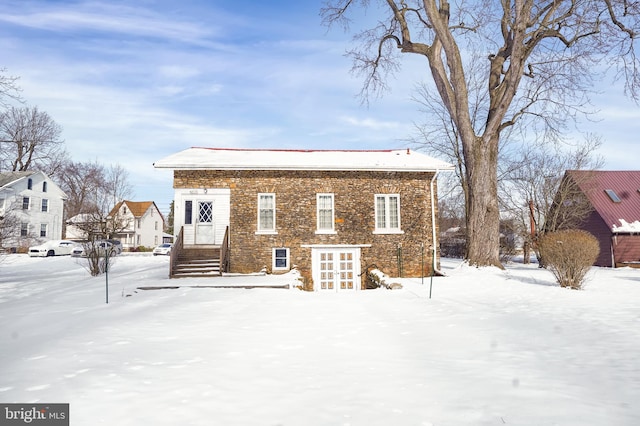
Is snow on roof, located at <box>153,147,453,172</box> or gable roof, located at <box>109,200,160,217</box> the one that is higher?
gable roof, located at <box>109,200,160,217</box>

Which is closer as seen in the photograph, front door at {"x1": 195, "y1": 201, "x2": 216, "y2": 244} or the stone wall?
front door at {"x1": 195, "y1": 201, "x2": 216, "y2": 244}

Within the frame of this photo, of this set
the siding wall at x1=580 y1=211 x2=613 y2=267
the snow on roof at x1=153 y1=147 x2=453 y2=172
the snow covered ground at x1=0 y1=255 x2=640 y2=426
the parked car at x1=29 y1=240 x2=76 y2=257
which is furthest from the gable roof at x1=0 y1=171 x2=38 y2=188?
the siding wall at x1=580 y1=211 x2=613 y2=267

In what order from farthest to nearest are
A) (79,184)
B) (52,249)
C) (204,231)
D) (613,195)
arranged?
(79,184)
(52,249)
(613,195)
(204,231)

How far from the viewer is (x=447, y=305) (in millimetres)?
9242

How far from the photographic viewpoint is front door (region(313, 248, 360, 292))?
17219 mm

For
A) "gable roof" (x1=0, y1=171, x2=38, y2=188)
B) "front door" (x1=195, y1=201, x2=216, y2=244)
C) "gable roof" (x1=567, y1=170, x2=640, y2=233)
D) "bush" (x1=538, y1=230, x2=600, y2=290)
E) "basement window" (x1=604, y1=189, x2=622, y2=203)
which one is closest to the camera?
"bush" (x1=538, y1=230, x2=600, y2=290)

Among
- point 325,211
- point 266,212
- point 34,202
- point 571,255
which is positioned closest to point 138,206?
point 34,202

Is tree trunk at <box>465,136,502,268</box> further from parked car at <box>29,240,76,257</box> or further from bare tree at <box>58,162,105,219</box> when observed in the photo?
bare tree at <box>58,162,105,219</box>

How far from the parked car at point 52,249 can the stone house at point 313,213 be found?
2285 cm

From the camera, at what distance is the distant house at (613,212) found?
25.0 meters

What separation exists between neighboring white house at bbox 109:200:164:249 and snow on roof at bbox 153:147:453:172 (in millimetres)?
41222

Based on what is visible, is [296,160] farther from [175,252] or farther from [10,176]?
[10,176]

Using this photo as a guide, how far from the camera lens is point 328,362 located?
4.86 metres

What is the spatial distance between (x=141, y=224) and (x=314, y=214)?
4809 cm
